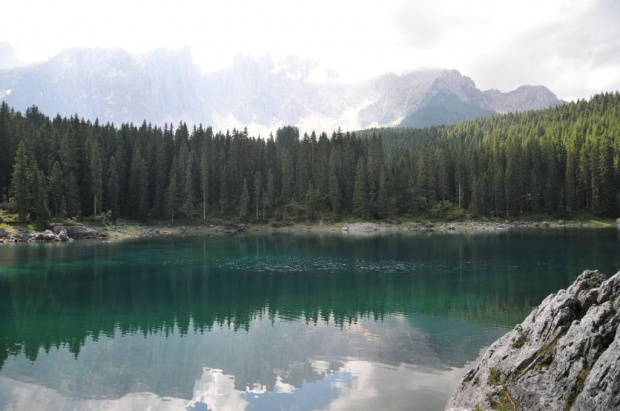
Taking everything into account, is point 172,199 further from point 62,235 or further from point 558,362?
point 558,362

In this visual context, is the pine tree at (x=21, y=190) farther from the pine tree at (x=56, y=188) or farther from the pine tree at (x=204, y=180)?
the pine tree at (x=204, y=180)

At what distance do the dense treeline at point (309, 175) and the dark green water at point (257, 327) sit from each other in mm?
71007

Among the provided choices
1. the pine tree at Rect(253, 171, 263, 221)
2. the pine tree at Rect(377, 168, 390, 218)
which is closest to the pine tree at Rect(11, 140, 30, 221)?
the pine tree at Rect(253, 171, 263, 221)

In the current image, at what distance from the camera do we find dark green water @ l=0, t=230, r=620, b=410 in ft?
63.9

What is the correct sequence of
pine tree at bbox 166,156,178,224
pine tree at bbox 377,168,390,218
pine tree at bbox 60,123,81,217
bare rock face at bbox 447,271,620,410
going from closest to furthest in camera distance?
bare rock face at bbox 447,271,620,410
pine tree at bbox 60,123,81,217
pine tree at bbox 166,156,178,224
pine tree at bbox 377,168,390,218

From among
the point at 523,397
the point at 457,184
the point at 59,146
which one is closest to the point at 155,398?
the point at 523,397

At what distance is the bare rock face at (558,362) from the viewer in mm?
12617

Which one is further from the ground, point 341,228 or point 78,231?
point 78,231

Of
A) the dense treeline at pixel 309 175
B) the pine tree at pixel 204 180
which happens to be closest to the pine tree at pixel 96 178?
the dense treeline at pixel 309 175

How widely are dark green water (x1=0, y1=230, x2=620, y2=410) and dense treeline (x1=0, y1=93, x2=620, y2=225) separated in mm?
71007

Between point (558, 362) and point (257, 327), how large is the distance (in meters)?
19.7

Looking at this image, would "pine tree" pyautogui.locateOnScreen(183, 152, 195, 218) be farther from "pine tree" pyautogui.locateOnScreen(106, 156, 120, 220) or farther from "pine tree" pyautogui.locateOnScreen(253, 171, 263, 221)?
"pine tree" pyautogui.locateOnScreen(253, 171, 263, 221)

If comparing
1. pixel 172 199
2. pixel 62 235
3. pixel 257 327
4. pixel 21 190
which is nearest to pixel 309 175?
pixel 172 199

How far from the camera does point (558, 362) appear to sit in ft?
47.0
